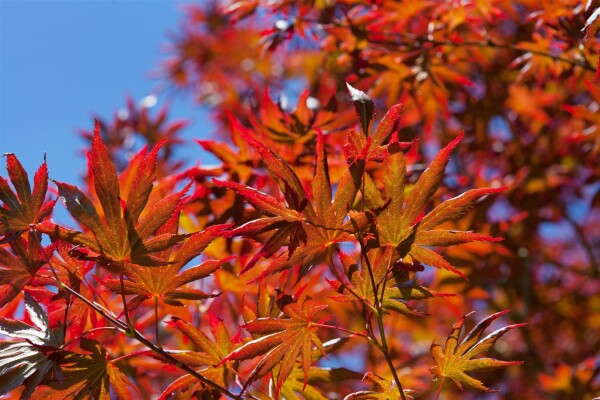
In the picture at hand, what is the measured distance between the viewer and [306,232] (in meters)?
0.79

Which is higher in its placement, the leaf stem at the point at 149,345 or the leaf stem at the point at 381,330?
the leaf stem at the point at 149,345

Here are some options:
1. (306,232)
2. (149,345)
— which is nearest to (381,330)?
(306,232)

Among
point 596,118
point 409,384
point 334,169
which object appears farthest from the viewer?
point 409,384

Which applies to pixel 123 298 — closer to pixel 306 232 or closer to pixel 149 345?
pixel 149 345

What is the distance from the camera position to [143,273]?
871mm

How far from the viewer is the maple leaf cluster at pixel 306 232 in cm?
80

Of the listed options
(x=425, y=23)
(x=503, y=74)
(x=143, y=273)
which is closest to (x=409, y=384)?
(x=425, y=23)

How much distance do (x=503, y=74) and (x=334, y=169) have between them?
1.62 metres

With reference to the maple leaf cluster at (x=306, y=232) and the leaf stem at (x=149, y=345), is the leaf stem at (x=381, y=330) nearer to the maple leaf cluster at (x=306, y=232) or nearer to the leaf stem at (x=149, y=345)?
the maple leaf cluster at (x=306, y=232)

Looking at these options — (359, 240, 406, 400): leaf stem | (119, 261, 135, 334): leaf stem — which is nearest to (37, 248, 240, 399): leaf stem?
(119, 261, 135, 334): leaf stem

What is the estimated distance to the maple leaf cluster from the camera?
80 centimetres

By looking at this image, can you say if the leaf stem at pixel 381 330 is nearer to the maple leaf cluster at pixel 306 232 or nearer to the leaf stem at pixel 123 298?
the maple leaf cluster at pixel 306 232

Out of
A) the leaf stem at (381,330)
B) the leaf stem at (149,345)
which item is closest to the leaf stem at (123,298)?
the leaf stem at (149,345)

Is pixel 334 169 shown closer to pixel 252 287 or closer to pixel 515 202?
pixel 252 287
